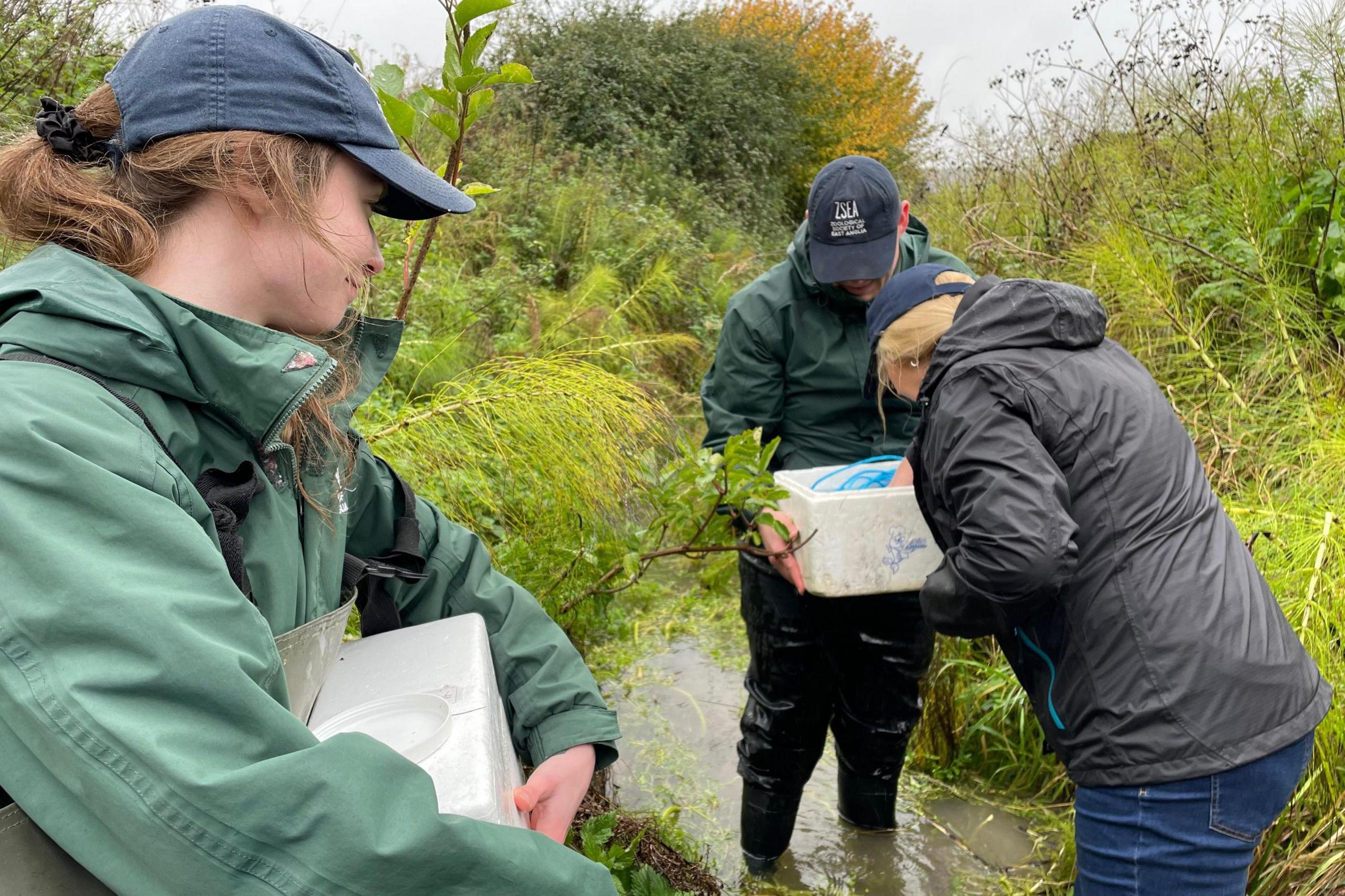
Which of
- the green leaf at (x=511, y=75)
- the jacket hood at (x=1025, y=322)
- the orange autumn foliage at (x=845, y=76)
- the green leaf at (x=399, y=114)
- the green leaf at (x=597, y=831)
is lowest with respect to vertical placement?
the green leaf at (x=597, y=831)

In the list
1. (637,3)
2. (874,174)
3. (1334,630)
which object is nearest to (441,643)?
(874,174)

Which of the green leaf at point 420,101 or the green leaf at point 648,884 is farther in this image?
the green leaf at point 648,884

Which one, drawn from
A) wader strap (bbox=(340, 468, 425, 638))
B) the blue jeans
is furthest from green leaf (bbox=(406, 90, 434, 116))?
the blue jeans

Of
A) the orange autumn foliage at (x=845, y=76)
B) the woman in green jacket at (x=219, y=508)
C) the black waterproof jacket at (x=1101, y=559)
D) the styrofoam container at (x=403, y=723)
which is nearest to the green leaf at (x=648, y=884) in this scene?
the woman in green jacket at (x=219, y=508)

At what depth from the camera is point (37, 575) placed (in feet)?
2.36

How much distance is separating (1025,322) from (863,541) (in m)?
0.83

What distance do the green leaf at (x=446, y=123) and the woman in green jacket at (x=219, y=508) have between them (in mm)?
596

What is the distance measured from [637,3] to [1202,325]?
33.9ft

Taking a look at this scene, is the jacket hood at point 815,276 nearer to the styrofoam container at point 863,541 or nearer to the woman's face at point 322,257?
the styrofoam container at point 863,541

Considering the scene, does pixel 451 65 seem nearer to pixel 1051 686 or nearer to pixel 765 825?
pixel 1051 686

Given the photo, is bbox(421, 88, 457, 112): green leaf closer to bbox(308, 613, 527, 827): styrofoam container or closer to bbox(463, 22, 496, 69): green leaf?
bbox(463, 22, 496, 69): green leaf

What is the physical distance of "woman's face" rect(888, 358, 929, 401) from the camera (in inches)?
94.2

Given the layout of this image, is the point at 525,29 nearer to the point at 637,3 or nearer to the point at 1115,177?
the point at 637,3

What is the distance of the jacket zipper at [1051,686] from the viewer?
76.2 inches
